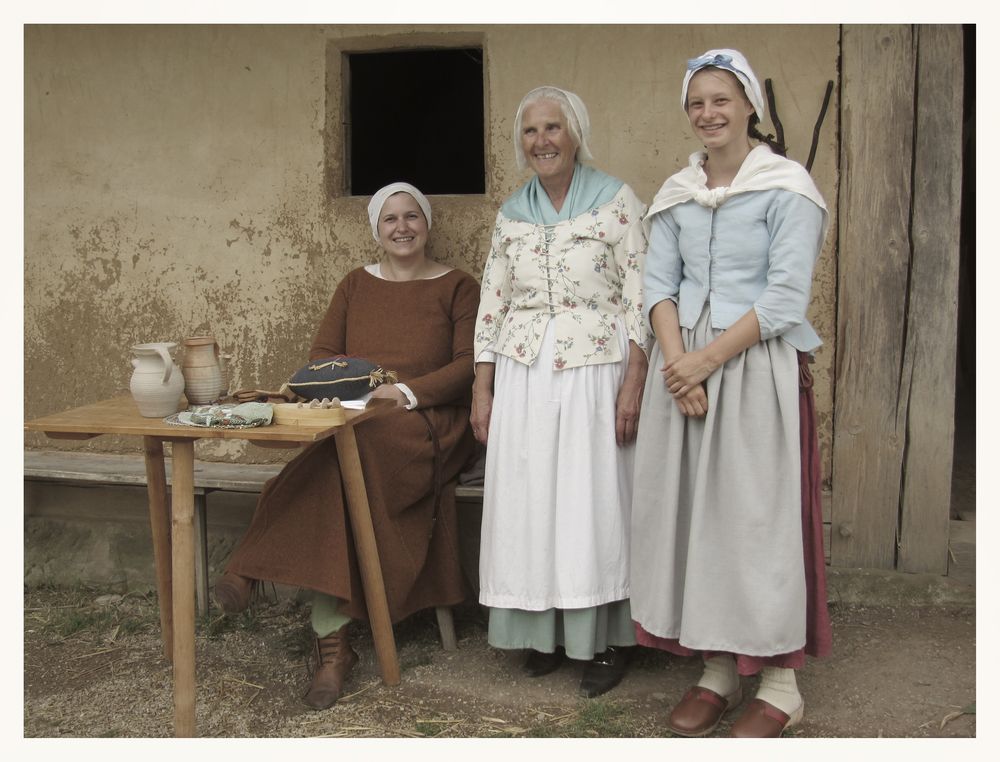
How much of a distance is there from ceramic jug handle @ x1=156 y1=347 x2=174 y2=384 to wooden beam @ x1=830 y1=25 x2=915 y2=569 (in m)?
2.52

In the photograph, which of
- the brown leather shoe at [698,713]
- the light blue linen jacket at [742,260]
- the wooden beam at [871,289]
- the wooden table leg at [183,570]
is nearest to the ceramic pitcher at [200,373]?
the wooden table leg at [183,570]

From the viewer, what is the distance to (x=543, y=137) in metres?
3.17

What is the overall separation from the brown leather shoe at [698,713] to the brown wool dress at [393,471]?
98cm

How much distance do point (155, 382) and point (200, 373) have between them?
0.55 ft

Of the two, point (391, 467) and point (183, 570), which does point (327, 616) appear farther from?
point (183, 570)

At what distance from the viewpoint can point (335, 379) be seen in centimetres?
310

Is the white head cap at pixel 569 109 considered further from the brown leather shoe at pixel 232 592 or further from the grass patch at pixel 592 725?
the grass patch at pixel 592 725

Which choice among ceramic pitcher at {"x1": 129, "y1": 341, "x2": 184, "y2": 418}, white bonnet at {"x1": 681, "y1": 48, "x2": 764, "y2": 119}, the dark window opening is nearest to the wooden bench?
ceramic pitcher at {"x1": 129, "y1": 341, "x2": 184, "y2": 418}

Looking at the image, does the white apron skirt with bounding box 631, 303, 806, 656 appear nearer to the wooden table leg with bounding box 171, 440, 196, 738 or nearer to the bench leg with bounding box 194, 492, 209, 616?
the wooden table leg with bounding box 171, 440, 196, 738

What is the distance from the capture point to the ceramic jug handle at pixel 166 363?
9.40 ft

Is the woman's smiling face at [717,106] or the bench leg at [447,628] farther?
the bench leg at [447,628]

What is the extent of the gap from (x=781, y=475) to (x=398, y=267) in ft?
5.85

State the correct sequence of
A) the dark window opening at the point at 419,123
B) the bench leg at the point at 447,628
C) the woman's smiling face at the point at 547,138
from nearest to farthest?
the woman's smiling face at the point at 547,138 → the bench leg at the point at 447,628 → the dark window opening at the point at 419,123

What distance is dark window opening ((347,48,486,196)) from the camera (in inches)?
238
